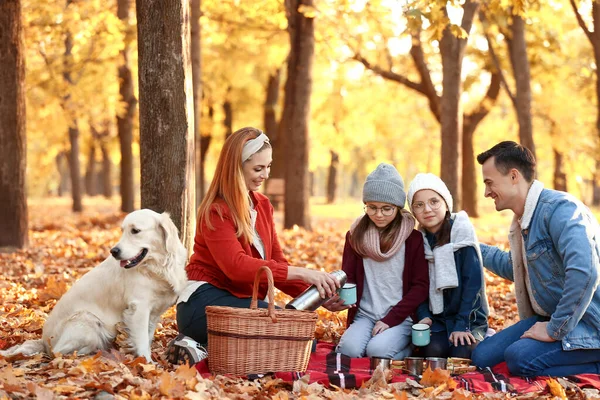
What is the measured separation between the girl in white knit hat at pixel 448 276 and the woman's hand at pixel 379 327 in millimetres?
289

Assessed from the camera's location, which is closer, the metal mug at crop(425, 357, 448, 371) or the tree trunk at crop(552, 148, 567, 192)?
the metal mug at crop(425, 357, 448, 371)

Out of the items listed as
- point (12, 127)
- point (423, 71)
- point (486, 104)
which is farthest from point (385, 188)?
point (486, 104)

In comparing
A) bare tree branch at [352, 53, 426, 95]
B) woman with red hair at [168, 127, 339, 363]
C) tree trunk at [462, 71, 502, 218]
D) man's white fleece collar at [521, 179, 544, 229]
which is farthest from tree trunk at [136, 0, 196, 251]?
tree trunk at [462, 71, 502, 218]

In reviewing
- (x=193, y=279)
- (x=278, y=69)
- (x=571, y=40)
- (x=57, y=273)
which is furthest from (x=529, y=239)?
(x=571, y=40)

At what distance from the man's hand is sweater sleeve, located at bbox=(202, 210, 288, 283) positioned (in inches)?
68.5

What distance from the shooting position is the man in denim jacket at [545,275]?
4.52 m

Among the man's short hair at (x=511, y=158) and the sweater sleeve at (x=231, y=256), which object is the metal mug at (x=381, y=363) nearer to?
the sweater sleeve at (x=231, y=256)

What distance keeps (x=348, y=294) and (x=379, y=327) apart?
0.53 m

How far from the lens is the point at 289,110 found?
1346 centimetres

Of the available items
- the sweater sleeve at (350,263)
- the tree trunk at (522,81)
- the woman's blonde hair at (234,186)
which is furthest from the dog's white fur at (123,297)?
the tree trunk at (522,81)

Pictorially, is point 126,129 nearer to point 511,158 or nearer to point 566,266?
point 511,158

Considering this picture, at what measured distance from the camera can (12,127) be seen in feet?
33.0

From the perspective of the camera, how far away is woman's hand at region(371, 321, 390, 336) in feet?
17.4

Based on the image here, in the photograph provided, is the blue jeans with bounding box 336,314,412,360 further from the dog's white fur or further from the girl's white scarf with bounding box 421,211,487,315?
the dog's white fur
